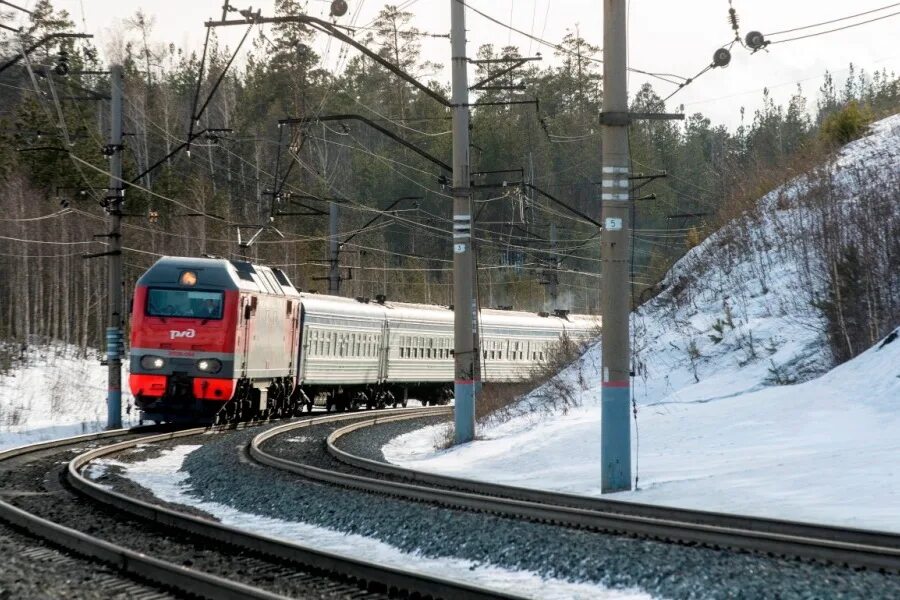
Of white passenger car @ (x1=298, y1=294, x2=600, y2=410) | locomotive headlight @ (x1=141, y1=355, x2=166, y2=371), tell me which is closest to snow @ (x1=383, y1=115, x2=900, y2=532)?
locomotive headlight @ (x1=141, y1=355, x2=166, y2=371)

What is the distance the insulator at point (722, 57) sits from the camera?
723 inches

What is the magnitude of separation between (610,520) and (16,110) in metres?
57.7

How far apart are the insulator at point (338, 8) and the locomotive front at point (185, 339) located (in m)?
7.73

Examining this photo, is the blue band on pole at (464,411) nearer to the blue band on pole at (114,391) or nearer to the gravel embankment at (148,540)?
the gravel embankment at (148,540)

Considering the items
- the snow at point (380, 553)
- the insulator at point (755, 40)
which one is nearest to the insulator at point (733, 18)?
the insulator at point (755, 40)

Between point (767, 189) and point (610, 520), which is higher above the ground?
point (767, 189)

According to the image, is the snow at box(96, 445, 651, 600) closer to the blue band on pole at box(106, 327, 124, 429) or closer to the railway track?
the railway track

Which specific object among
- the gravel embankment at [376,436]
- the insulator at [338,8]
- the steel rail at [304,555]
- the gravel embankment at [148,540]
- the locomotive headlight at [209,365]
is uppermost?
the insulator at [338,8]

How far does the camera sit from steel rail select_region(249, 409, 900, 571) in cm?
846

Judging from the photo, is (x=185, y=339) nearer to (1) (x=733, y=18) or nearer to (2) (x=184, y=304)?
(2) (x=184, y=304)

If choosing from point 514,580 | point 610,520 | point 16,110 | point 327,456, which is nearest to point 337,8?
point 327,456

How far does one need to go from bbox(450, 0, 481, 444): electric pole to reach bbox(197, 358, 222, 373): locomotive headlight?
19.2 ft

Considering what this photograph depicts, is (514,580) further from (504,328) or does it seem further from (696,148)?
(696,148)

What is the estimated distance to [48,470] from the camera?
16.4m
